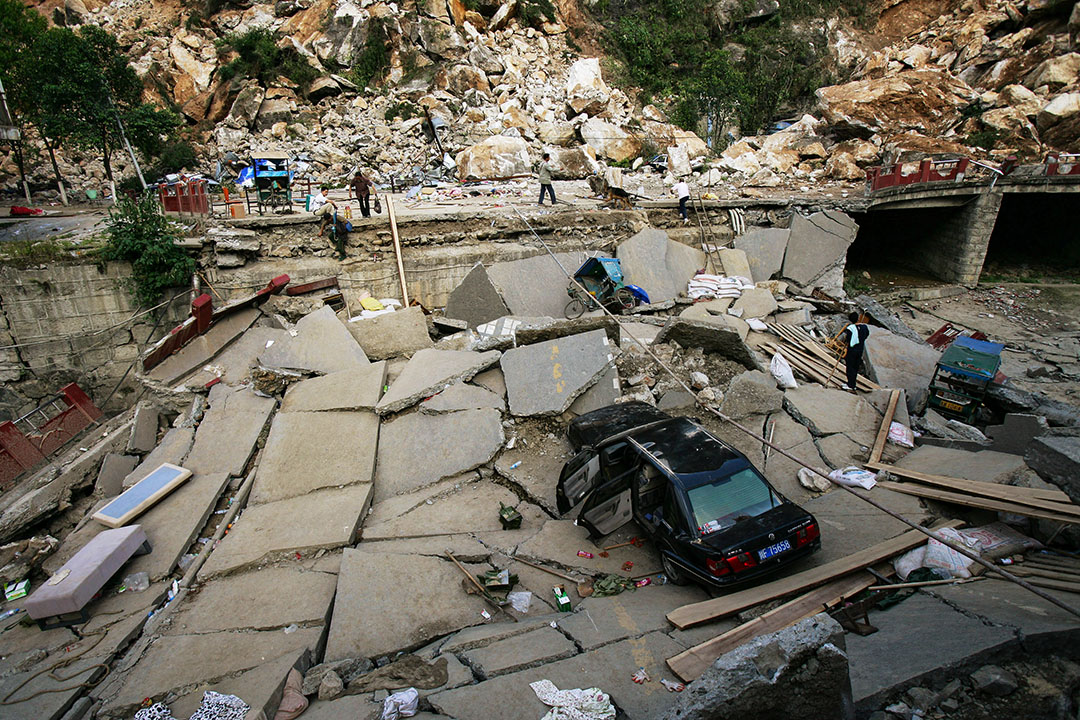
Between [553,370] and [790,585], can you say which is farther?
[553,370]

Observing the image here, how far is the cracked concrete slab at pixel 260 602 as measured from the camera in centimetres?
430

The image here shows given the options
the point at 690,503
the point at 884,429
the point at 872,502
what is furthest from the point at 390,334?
the point at 884,429

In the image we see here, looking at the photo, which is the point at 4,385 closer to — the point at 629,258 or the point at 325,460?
the point at 325,460

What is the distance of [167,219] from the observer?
416 inches

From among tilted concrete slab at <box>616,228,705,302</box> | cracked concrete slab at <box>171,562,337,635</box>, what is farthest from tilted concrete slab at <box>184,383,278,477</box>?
tilted concrete slab at <box>616,228,705,302</box>

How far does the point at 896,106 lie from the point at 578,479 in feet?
78.2

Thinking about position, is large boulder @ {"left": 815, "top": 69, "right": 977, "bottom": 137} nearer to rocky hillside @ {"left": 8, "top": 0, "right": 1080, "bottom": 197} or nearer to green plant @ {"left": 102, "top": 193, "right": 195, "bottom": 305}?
rocky hillside @ {"left": 8, "top": 0, "right": 1080, "bottom": 197}

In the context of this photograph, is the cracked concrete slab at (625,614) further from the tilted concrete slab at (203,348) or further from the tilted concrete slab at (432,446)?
the tilted concrete slab at (203,348)

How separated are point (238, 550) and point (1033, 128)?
2723cm

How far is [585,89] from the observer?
2288 cm

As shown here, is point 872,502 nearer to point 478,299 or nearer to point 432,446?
point 432,446

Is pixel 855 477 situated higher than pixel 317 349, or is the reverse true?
pixel 317 349

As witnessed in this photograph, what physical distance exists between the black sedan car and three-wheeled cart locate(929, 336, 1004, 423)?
5.47 metres

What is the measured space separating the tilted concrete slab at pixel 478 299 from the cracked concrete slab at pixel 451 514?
4.63 meters
